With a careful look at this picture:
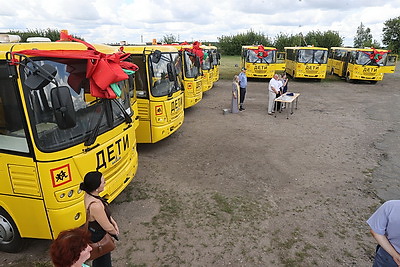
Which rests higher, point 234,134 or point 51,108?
point 51,108

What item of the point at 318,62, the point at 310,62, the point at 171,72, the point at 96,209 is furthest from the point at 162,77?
the point at 318,62

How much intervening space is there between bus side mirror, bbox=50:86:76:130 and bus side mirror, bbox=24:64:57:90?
13cm

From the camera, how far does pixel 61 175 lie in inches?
142

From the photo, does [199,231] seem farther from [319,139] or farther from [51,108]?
[319,139]

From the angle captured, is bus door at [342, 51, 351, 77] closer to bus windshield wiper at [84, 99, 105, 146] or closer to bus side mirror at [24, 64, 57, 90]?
bus windshield wiper at [84, 99, 105, 146]

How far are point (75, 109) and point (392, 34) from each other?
60565 millimetres

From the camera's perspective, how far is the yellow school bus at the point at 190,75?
11.4m

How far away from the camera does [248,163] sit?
7.23 meters

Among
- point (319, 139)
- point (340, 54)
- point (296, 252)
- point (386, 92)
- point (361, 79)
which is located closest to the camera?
point (296, 252)

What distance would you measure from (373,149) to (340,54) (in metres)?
17.3

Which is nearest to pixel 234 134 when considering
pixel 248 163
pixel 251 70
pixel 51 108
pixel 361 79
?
pixel 248 163

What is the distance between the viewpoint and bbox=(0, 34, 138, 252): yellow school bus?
3352mm

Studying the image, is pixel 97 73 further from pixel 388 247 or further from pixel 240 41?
pixel 240 41

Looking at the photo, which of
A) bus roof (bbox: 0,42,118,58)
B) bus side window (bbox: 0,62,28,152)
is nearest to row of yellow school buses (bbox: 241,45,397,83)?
bus roof (bbox: 0,42,118,58)
